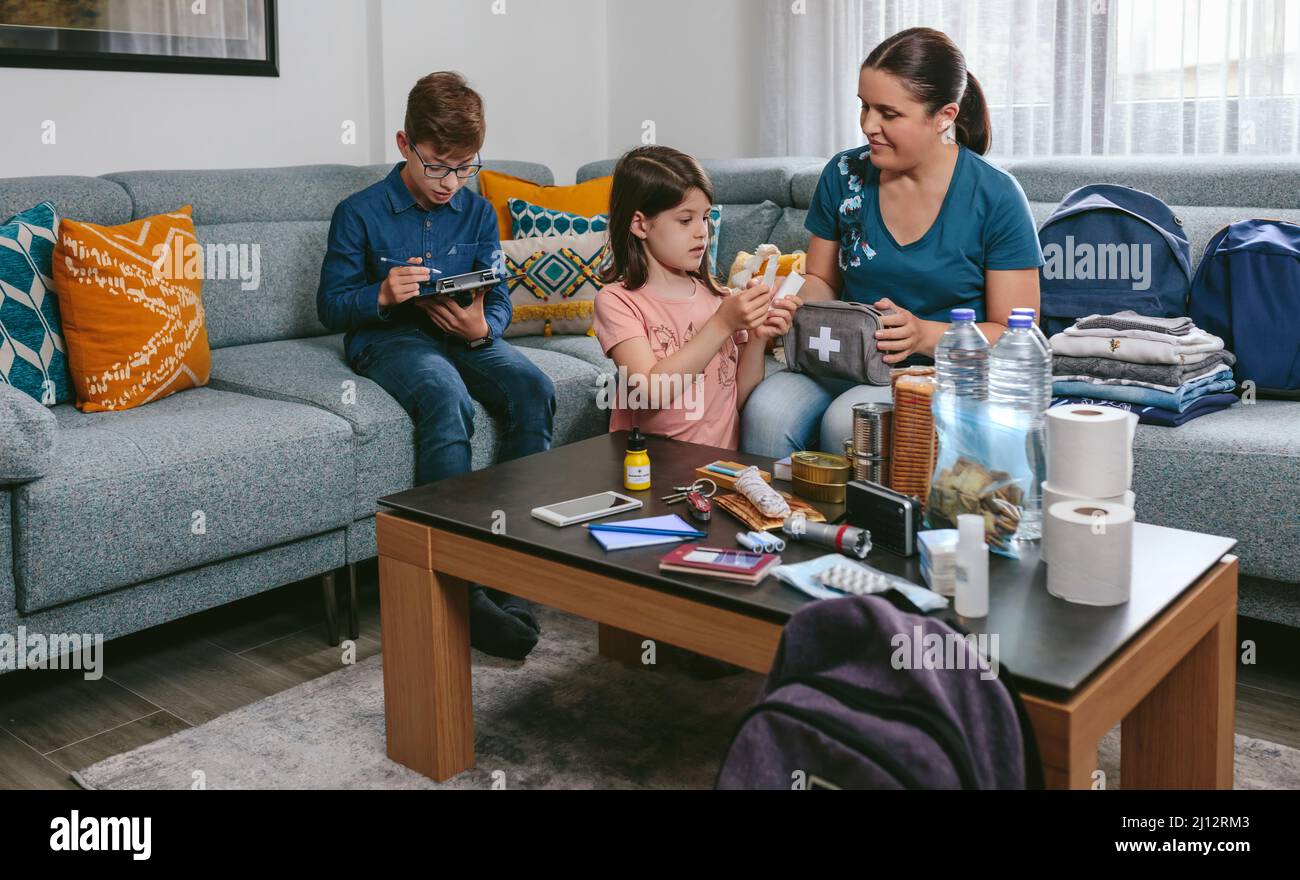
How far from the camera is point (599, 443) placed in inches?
76.7

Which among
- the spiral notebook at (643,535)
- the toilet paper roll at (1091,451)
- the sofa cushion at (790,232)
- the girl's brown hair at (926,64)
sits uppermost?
the girl's brown hair at (926,64)

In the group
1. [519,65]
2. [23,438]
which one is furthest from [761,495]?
[519,65]

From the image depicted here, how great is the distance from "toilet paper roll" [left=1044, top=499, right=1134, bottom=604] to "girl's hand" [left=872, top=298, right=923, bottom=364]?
0.81m

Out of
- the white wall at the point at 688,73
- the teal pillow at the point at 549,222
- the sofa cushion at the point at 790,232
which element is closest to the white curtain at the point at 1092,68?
the white wall at the point at 688,73

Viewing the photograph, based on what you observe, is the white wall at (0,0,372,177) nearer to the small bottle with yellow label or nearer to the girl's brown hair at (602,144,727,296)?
the girl's brown hair at (602,144,727,296)

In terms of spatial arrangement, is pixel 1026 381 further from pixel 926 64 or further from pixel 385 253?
pixel 385 253

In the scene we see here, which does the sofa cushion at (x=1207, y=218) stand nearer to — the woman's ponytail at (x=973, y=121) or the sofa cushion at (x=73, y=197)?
the woman's ponytail at (x=973, y=121)

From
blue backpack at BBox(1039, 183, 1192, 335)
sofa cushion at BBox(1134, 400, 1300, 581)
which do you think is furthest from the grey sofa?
blue backpack at BBox(1039, 183, 1192, 335)

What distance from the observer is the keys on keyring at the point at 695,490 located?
1579 mm

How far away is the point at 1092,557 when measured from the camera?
1.20m

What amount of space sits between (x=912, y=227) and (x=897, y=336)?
0.26 metres

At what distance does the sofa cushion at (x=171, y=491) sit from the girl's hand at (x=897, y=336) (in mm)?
976

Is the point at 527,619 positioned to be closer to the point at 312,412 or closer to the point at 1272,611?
the point at 312,412

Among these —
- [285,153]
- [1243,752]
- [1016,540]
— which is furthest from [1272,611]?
[285,153]
